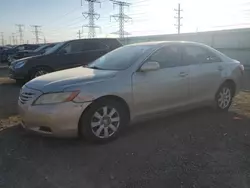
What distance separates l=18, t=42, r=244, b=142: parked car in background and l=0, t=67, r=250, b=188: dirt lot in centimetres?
30

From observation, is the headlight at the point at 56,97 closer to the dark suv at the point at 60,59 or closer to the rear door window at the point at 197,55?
the rear door window at the point at 197,55

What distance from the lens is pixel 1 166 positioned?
3.70 meters

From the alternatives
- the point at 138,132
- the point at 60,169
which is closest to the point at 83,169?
the point at 60,169

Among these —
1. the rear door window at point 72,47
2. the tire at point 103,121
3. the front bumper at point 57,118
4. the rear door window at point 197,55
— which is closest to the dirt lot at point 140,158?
the tire at point 103,121

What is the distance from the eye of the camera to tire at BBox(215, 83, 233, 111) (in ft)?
19.9

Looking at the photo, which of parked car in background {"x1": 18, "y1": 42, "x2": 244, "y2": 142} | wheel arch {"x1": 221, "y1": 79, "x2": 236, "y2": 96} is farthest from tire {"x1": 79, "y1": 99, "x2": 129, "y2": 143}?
wheel arch {"x1": 221, "y1": 79, "x2": 236, "y2": 96}

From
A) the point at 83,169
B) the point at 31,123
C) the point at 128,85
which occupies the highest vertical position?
the point at 128,85

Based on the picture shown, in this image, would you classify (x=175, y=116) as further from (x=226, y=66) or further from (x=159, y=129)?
(x=226, y=66)

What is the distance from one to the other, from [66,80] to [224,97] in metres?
3.40

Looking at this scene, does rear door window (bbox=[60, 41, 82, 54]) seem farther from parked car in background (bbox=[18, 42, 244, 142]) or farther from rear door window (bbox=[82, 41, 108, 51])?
parked car in background (bbox=[18, 42, 244, 142])

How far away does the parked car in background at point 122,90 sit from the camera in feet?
13.6

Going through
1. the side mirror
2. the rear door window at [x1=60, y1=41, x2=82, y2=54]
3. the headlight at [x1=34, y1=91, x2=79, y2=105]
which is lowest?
the headlight at [x1=34, y1=91, x2=79, y2=105]

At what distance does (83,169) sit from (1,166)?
103 cm

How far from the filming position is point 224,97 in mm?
6168
